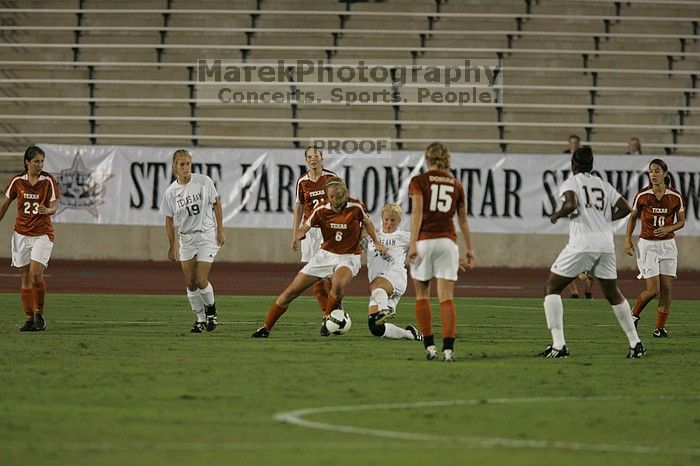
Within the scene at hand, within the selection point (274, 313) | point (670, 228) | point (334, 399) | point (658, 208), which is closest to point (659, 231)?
point (670, 228)

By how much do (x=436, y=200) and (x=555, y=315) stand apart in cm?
167

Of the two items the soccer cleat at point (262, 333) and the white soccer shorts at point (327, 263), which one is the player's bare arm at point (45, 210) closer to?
the soccer cleat at point (262, 333)

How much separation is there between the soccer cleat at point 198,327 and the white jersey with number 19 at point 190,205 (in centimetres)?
109

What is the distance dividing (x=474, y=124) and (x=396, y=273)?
14.1m

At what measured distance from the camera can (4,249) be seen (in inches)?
1053

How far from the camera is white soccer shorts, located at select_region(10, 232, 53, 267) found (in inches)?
563

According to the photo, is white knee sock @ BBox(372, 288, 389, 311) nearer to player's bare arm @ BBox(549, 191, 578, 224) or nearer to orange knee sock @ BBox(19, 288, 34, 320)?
player's bare arm @ BBox(549, 191, 578, 224)

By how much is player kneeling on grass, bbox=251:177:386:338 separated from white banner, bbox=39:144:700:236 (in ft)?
40.3

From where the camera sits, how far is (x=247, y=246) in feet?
87.8

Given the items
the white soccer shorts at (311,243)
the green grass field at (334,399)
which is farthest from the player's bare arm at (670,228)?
the white soccer shorts at (311,243)

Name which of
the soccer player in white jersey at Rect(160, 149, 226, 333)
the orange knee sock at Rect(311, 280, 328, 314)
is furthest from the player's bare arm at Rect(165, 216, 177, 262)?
the orange knee sock at Rect(311, 280, 328, 314)

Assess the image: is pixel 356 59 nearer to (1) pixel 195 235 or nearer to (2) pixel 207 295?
(1) pixel 195 235

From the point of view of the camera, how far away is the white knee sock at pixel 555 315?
1189 centimetres

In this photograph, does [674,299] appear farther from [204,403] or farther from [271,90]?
[204,403]
